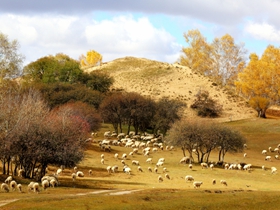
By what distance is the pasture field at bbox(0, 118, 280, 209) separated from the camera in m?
33.9

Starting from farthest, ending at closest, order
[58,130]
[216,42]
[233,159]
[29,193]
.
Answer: [216,42]
[233,159]
[58,130]
[29,193]

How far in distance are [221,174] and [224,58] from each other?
93.2 meters

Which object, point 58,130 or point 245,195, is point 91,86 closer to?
point 58,130

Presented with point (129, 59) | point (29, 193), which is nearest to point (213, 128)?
point (29, 193)

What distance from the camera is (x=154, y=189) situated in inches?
1688

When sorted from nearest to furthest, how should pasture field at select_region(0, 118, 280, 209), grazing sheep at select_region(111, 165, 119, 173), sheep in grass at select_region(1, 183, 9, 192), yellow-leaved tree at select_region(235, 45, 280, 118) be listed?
pasture field at select_region(0, 118, 280, 209) < sheep in grass at select_region(1, 183, 9, 192) < grazing sheep at select_region(111, 165, 119, 173) < yellow-leaved tree at select_region(235, 45, 280, 118)

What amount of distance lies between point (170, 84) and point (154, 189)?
106 m

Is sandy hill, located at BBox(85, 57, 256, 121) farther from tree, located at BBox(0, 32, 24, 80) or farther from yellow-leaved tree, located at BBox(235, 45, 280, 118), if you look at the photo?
tree, located at BBox(0, 32, 24, 80)

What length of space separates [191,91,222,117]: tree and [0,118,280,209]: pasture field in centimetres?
4208

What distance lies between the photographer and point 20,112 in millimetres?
51312

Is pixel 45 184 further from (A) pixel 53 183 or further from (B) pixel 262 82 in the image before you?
(B) pixel 262 82

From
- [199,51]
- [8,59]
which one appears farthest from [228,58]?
[8,59]

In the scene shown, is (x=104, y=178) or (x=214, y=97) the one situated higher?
(x=214, y=97)

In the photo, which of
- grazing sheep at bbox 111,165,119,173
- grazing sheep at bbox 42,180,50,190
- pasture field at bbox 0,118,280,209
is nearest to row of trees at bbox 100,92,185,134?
pasture field at bbox 0,118,280,209
